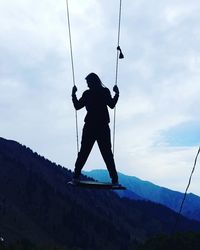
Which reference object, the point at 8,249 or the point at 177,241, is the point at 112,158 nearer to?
the point at 8,249

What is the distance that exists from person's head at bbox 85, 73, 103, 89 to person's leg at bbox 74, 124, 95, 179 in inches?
38.9

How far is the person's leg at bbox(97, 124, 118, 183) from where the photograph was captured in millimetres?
13461

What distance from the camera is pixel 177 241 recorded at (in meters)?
116

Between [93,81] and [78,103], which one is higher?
[93,81]

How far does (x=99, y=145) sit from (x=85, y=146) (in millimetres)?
345

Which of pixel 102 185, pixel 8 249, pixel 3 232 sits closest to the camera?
pixel 102 185

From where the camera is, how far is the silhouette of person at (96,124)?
44.0ft

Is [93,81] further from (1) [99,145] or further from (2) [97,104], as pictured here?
(1) [99,145]

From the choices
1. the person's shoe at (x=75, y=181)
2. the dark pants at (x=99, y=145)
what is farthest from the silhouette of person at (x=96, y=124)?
the person's shoe at (x=75, y=181)

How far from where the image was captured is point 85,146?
44.3 ft

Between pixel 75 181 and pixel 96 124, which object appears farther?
pixel 96 124

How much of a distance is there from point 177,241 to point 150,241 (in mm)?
6856

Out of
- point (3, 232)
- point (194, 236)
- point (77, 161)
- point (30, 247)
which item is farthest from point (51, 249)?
point (77, 161)

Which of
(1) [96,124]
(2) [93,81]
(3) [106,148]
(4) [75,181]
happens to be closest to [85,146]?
(3) [106,148]
